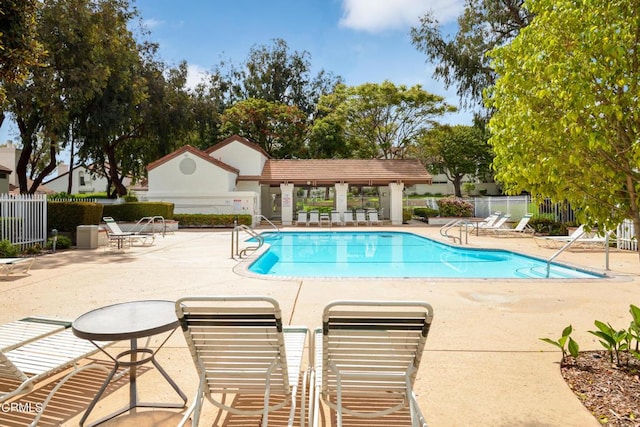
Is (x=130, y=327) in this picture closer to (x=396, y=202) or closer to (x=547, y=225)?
(x=547, y=225)

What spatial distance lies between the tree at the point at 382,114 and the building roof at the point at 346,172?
551cm

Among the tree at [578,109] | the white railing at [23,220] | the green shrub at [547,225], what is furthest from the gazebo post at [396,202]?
the tree at [578,109]

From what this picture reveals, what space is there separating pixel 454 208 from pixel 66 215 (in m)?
22.3

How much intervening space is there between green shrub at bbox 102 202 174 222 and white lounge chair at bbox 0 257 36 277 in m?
13.0

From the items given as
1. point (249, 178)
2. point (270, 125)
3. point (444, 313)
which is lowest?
point (444, 313)

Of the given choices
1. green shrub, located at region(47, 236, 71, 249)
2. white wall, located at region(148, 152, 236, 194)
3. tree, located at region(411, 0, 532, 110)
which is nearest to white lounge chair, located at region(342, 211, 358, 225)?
white wall, located at region(148, 152, 236, 194)

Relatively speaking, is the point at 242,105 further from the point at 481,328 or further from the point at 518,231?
the point at 481,328

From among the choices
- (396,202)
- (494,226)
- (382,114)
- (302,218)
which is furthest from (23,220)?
(382,114)

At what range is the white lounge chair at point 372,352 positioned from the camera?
2.41m

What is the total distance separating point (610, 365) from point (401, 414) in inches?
92.9

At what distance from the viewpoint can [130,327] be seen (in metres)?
2.92

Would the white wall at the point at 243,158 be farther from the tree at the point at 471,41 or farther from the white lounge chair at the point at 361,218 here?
the tree at the point at 471,41

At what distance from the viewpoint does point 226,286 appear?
7738 millimetres

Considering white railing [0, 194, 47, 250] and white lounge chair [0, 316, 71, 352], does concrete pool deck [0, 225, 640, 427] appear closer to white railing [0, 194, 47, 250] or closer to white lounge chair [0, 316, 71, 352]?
white lounge chair [0, 316, 71, 352]
